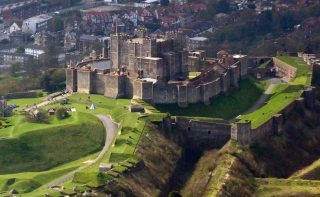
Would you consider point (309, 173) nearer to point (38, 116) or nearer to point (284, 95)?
point (284, 95)

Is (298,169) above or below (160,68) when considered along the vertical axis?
below

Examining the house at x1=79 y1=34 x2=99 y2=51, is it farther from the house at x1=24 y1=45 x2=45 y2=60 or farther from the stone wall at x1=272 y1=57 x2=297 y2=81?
the stone wall at x1=272 y1=57 x2=297 y2=81

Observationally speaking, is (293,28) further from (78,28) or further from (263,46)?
(78,28)

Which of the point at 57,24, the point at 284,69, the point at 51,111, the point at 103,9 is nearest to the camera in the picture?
the point at 51,111

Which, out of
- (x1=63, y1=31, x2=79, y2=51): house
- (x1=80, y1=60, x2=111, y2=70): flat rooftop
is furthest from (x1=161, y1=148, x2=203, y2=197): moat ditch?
(x1=63, y1=31, x2=79, y2=51): house

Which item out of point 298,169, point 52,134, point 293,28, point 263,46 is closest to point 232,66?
point 298,169

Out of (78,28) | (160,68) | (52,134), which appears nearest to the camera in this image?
(52,134)

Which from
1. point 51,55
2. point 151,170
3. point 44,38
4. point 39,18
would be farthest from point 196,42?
point 151,170
